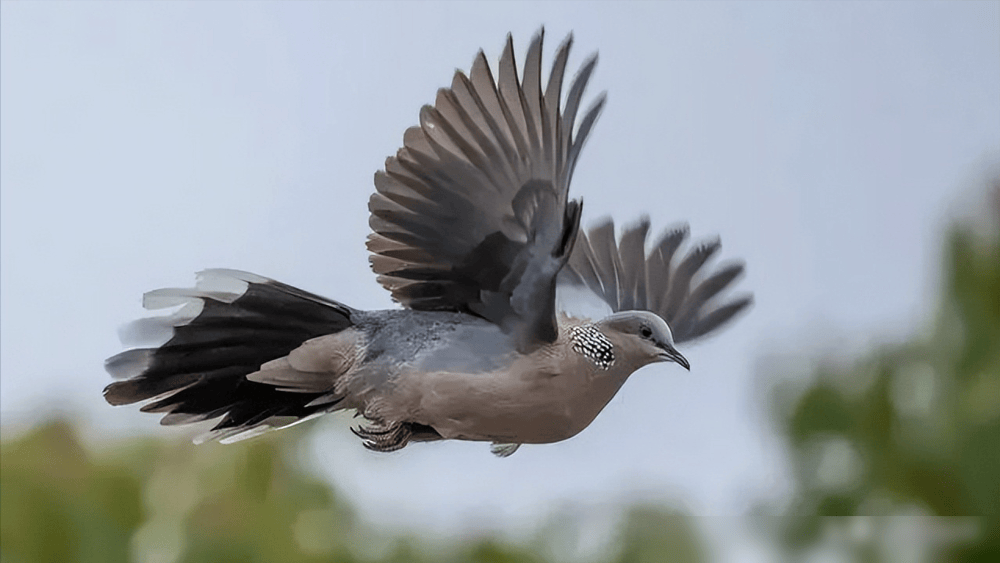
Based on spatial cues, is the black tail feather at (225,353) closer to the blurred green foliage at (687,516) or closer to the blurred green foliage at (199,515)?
the blurred green foliage at (199,515)

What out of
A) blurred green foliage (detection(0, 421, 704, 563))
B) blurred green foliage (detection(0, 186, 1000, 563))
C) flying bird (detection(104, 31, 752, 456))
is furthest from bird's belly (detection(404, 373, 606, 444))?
blurred green foliage (detection(0, 186, 1000, 563))

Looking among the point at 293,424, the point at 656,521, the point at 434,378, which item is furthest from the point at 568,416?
the point at 656,521

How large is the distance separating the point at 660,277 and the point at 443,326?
0.96 ft

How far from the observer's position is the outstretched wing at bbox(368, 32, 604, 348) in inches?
24.1

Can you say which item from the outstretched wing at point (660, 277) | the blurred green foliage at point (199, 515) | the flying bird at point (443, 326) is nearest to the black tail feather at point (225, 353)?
the flying bird at point (443, 326)

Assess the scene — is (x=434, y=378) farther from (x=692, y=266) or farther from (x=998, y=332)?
(x=998, y=332)

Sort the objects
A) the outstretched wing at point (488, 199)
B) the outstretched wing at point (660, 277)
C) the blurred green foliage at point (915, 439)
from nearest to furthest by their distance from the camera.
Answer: the outstretched wing at point (488, 199) < the outstretched wing at point (660, 277) < the blurred green foliage at point (915, 439)

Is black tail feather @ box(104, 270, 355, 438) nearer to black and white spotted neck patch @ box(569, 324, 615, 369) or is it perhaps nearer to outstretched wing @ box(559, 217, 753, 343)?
black and white spotted neck patch @ box(569, 324, 615, 369)

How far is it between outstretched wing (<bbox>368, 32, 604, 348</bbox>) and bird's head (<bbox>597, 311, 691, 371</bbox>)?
0.05 meters

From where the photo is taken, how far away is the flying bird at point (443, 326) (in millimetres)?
630

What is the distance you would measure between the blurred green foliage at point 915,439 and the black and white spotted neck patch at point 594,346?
3.25 meters

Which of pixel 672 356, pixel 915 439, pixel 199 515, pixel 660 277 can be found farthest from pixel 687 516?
pixel 672 356

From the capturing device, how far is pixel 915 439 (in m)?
3.96

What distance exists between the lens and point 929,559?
3.59 meters
